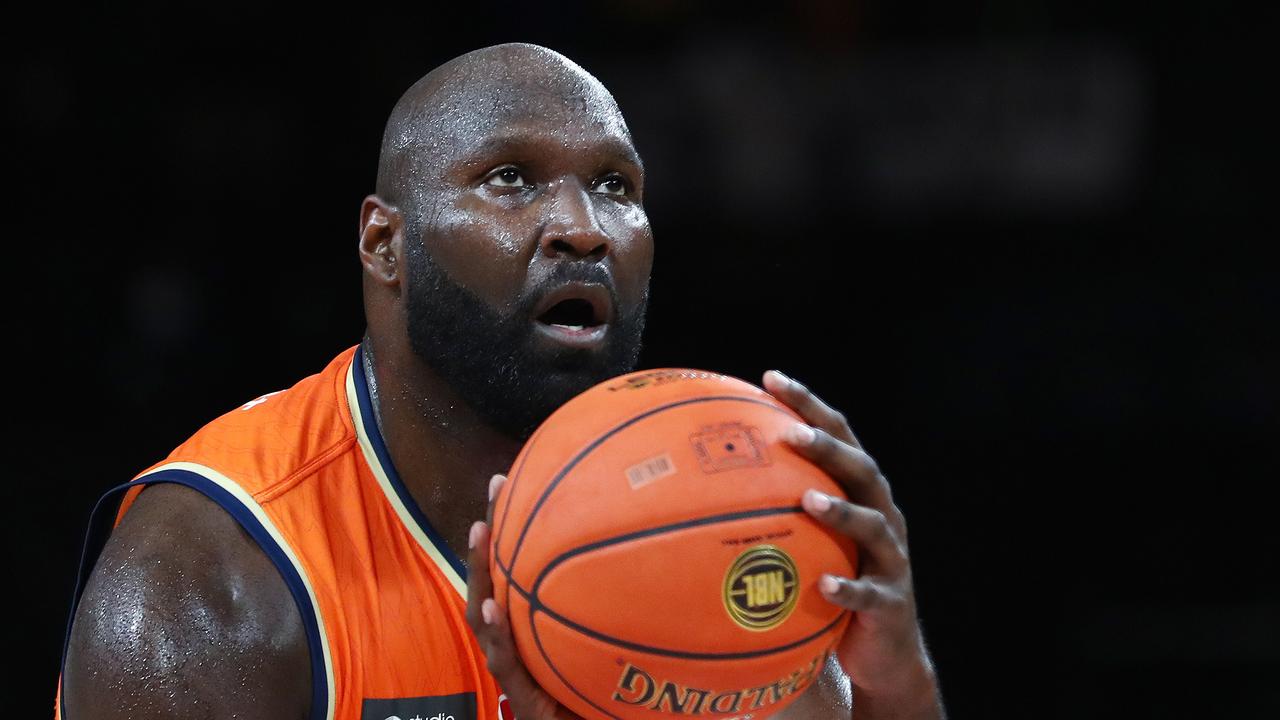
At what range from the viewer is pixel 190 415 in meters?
5.12

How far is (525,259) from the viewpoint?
8.05ft

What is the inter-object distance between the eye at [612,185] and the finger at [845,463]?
30.5 inches

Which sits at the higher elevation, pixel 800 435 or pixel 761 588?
pixel 800 435

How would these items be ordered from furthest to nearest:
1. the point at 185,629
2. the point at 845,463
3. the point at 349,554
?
the point at 349,554, the point at 185,629, the point at 845,463

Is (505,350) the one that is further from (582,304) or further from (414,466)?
(414,466)

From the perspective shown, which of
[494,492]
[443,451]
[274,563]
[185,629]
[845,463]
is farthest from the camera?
[443,451]

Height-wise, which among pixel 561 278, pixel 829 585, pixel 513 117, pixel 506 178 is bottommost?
pixel 829 585

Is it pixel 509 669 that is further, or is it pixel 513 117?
pixel 513 117

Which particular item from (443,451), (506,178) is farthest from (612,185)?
(443,451)

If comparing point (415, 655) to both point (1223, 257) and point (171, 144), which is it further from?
point (1223, 257)

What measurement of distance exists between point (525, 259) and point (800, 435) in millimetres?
696

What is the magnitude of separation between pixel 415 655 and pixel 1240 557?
4.39 m

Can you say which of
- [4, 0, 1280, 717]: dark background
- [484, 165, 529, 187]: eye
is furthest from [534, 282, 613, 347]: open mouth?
[4, 0, 1280, 717]: dark background

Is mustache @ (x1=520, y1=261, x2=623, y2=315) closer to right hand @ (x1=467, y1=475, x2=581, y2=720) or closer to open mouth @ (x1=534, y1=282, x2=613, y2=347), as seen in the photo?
open mouth @ (x1=534, y1=282, x2=613, y2=347)
